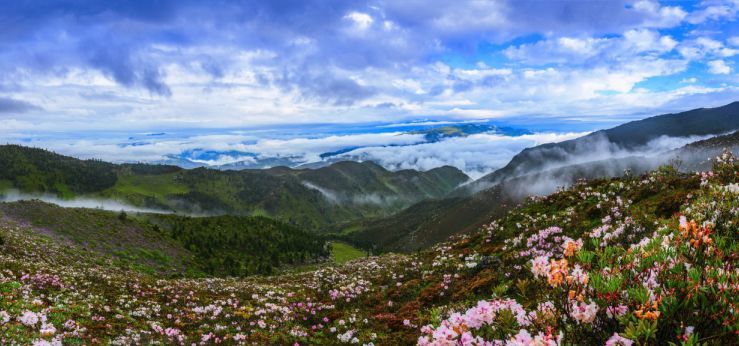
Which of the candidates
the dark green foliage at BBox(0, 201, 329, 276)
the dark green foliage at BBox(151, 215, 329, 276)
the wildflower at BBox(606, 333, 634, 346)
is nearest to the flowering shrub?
the wildflower at BBox(606, 333, 634, 346)

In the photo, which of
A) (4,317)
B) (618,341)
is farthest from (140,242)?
(618,341)

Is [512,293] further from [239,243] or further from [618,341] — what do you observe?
[239,243]

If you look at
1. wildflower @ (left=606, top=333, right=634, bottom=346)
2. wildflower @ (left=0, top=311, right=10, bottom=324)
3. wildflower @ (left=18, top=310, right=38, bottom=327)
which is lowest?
wildflower @ (left=18, top=310, right=38, bottom=327)

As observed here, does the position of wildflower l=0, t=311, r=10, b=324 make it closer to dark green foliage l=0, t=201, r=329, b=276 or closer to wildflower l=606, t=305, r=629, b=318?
wildflower l=606, t=305, r=629, b=318

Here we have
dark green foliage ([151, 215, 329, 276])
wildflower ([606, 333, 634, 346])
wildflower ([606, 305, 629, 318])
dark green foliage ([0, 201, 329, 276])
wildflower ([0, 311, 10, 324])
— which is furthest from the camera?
dark green foliage ([151, 215, 329, 276])

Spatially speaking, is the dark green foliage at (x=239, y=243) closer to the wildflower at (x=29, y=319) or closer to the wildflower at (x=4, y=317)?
the wildflower at (x=29, y=319)

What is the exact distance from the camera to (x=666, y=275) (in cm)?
455

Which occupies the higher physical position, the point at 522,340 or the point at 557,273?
the point at 557,273

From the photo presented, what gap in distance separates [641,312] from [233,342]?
1392cm

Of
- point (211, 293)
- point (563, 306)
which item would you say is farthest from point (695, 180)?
point (211, 293)

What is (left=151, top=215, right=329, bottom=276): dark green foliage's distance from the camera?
82.1m

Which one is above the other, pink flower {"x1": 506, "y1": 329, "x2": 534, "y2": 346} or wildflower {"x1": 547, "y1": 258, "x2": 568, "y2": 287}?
wildflower {"x1": 547, "y1": 258, "x2": 568, "y2": 287}

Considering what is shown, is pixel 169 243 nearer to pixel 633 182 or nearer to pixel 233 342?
pixel 233 342

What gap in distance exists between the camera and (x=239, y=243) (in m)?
113
